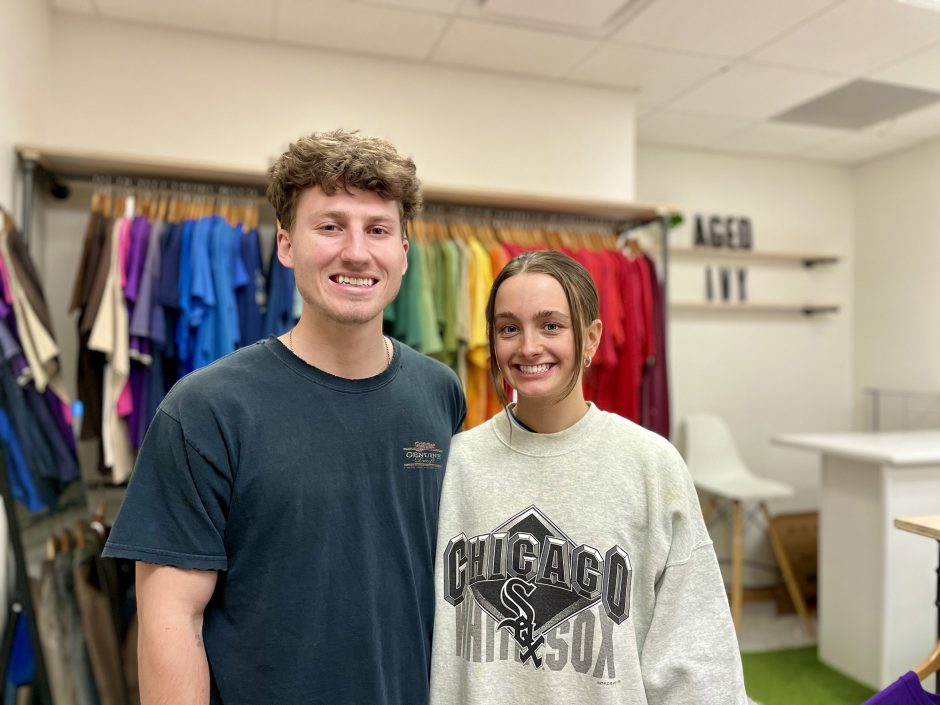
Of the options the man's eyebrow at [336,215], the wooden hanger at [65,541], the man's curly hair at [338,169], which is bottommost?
the wooden hanger at [65,541]

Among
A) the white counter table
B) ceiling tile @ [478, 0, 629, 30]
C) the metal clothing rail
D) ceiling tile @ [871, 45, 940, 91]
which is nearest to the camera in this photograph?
the metal clothing rail

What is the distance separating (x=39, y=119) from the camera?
265cm

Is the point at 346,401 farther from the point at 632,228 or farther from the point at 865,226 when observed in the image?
the point at 865,226

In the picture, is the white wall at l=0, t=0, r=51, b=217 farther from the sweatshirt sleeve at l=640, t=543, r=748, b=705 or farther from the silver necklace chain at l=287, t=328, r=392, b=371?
the sweatshirt sleeve at l=640, t=543, r=748, b=705

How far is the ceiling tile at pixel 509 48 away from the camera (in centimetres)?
290

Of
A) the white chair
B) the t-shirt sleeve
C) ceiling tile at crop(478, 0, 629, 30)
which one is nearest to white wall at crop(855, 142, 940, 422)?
the white chair

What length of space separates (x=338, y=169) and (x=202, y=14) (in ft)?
7.32

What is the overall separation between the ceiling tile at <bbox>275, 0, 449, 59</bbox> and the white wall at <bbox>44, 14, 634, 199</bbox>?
10 centimetres

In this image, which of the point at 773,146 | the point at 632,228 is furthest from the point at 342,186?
the point at 773,146

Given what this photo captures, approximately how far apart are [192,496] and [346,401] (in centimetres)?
27

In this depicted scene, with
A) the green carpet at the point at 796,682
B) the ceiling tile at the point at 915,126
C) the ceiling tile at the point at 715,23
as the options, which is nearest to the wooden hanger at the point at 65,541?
the green carpet at the point at 796,682

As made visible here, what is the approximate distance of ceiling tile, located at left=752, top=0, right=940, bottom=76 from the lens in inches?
105

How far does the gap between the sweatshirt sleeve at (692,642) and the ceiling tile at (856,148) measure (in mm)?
4109

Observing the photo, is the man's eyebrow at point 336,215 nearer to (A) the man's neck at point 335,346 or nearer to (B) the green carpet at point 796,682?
(A) the man's neck at point 335,346
